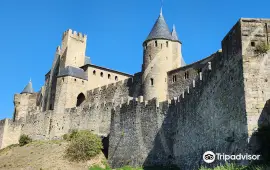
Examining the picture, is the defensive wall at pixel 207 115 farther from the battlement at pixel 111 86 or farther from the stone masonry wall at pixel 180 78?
the battlement at pixel 111 86

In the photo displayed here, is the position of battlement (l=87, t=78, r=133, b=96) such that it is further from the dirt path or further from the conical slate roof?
the dirt path

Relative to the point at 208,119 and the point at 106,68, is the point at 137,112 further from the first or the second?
the point at 106,68

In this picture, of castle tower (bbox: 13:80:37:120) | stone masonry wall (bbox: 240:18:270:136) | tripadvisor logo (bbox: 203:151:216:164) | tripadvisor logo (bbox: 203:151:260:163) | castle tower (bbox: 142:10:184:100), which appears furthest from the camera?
castle tower (bbox: 13:80:37:120)

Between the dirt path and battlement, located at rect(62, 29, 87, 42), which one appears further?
battlement, located at rect(62, 29, 87, 42)

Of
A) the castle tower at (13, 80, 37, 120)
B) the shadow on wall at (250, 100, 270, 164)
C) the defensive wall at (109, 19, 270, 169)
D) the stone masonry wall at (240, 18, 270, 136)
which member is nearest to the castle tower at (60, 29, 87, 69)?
the castle tower at (13, 80, 37, 120)

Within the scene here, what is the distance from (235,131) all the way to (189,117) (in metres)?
7.28

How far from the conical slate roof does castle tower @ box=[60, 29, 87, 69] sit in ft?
47.0

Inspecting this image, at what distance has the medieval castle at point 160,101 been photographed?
16.4 meters

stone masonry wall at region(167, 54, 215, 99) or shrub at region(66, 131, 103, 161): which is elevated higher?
stone masonry wall at region(167, 54, 215, 99)

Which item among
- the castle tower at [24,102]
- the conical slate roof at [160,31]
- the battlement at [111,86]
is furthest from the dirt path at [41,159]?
the conical slate roof at [160,31]

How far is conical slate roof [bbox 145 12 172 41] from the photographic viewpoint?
3806 cm

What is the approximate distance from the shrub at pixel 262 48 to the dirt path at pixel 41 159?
18236 millimetres

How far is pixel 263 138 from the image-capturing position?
14.7 metres

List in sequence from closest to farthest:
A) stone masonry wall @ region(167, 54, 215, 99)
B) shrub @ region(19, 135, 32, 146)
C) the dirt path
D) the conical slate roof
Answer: the dirt path, stone masonry wall @ region(167, 54, 215, 99), the conical slate roof, shrub @ region(19, 135, 32, 146)
